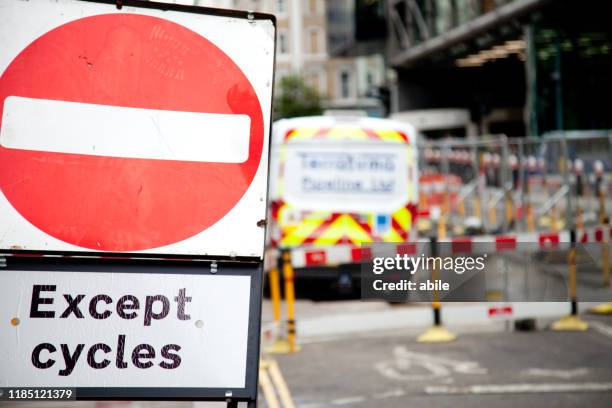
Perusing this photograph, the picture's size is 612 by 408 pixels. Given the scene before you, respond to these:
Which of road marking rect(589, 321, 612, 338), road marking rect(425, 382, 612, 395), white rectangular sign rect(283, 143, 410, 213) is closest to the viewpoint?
road marking rect(425, 382, 612, 395)

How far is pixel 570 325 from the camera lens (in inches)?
379

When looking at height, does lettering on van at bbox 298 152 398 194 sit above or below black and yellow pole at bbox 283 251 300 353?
above

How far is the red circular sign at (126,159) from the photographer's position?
2.64 metres

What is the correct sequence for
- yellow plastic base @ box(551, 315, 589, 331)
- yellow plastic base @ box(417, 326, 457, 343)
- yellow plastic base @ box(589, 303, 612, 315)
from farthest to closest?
1. yellow plastic base @ box(589, 303, 612, 315)
2. yellow plastic base @ box(551, 315, 589, 331)
3. yellow plastic base @ box(417, 326, 457, 343)

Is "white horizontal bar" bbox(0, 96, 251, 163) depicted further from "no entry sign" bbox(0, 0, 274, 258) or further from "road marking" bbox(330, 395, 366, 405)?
"road marking" bbox(330, 395, 366, 405)

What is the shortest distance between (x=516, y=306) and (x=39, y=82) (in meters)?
7.83

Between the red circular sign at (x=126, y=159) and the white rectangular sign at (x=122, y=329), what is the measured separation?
0.14 metres

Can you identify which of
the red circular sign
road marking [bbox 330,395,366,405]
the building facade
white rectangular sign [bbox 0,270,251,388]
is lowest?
road marking [bbox 330,395,366,405]

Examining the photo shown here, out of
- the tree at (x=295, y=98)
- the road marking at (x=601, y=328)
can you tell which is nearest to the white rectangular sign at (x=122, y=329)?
the road marking at (x=601, y=328)

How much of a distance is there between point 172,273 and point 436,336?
6.93 meters

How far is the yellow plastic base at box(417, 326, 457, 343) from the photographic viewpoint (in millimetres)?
9211

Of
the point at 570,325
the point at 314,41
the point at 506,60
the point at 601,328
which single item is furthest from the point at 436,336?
the point at 314,41

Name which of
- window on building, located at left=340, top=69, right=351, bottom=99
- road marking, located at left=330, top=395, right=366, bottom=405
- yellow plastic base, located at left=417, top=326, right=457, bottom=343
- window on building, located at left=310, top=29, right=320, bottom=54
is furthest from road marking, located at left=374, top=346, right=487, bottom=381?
window on building, located at left=340, top=69, right=351, bottom=99

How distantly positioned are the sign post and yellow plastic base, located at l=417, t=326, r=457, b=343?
6.75m
